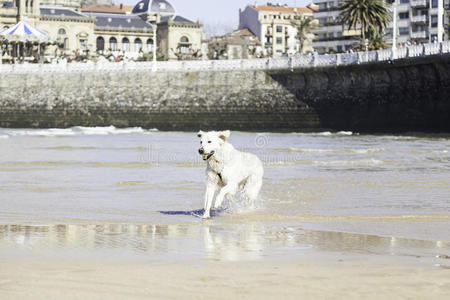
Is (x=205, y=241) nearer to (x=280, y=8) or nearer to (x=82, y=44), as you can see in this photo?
(x=82, y=44)

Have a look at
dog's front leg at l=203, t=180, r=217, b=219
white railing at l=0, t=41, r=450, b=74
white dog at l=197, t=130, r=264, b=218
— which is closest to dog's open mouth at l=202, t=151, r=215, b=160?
white dog at l=197, t=130, r=264, b=218

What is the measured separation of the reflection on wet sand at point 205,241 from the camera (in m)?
8.91

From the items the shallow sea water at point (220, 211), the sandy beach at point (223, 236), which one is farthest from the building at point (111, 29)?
the sandy beach at point (223, 236)

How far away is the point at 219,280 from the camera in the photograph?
7.29 metres

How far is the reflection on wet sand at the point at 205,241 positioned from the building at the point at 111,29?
11164 centimetres

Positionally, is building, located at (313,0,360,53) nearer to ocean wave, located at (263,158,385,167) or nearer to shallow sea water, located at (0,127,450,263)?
ocean wave, located at (263,158,385,167)

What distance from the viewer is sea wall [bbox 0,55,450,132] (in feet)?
161

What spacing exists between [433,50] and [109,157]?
74.5 feet

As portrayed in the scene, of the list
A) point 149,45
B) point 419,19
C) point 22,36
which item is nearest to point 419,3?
point 419,19

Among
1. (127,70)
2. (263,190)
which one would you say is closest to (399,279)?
(263,190)

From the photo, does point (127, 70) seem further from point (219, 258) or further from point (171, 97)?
point (219, 258)

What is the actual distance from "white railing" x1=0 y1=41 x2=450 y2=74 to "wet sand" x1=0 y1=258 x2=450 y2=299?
3733 centimetres

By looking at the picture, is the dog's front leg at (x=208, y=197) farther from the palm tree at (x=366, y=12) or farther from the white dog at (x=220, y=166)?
the palm tree at (x=366, y=12)

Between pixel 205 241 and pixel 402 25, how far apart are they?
10474cm
